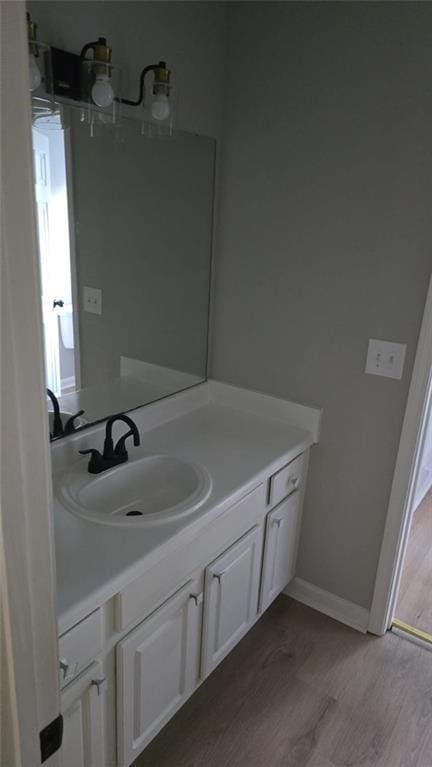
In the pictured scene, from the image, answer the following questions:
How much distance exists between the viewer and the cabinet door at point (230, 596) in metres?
1.53

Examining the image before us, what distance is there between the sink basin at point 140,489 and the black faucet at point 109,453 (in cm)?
2

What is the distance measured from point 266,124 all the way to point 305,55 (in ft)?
0.81

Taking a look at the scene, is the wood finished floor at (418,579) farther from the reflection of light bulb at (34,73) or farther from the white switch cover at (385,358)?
the reflection of light bulb at (34,73)

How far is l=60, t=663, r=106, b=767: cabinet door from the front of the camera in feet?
3.56

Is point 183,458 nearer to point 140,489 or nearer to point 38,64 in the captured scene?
point 140,489

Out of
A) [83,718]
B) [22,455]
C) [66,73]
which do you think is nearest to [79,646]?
[83,718]

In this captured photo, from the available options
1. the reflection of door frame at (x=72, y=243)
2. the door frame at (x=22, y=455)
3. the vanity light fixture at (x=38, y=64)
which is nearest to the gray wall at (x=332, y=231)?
the reflection of door frame at (x=72, y=243)

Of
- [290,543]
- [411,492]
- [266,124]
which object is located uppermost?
[266,124]

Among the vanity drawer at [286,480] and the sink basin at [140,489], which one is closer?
the sink basin at [140,489]

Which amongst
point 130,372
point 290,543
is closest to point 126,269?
point 130,372

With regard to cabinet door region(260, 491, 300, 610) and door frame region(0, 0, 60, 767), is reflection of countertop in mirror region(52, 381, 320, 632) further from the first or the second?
door frame region(0, 0, 60, 767)

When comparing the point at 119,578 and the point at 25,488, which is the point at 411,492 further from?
the point at 25,488

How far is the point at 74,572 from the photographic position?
1120 mm

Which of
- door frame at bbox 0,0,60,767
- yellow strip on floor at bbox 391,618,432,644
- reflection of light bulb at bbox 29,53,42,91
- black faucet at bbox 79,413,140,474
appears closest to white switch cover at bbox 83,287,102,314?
black faucet at bbox 79,413,140,474
